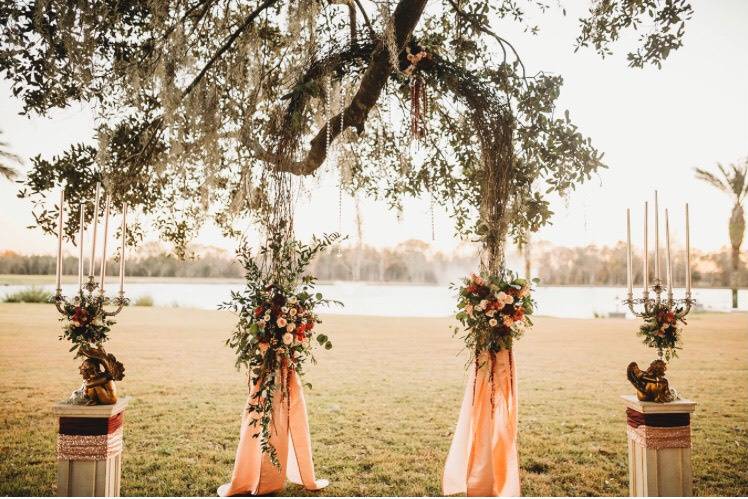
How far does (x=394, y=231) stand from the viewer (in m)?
4.39

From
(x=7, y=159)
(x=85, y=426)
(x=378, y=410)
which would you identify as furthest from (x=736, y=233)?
(x=7, y=159)

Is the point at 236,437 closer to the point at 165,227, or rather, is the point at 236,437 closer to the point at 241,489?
the point at 241,489

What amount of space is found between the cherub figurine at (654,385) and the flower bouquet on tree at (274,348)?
6.59 feet

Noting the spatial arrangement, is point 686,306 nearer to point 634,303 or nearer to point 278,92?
point 634,303

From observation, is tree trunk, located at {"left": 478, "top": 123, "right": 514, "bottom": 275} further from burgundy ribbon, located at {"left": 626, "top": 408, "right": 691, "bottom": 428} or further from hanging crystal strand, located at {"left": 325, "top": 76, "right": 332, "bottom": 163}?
burgundy ribbon, located at {"left": 626, "top": 408, "right": 691, "bottom": 428}

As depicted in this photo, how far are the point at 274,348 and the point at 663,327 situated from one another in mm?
2540

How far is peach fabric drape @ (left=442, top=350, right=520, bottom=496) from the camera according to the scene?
3.38m

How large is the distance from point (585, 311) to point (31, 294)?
19.2 m

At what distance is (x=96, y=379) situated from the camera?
9.73ft

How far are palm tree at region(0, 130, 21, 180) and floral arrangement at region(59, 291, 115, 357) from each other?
11.5 feet

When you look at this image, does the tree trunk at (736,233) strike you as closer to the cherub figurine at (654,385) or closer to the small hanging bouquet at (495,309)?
the cherub figurine at (654,385)

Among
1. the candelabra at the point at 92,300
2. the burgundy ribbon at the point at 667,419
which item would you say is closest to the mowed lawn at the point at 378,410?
the burgundy ribbon at the point at 667,419

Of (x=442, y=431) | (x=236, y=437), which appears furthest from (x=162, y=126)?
(x=442, y=431)

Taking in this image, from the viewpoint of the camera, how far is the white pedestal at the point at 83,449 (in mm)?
2873
